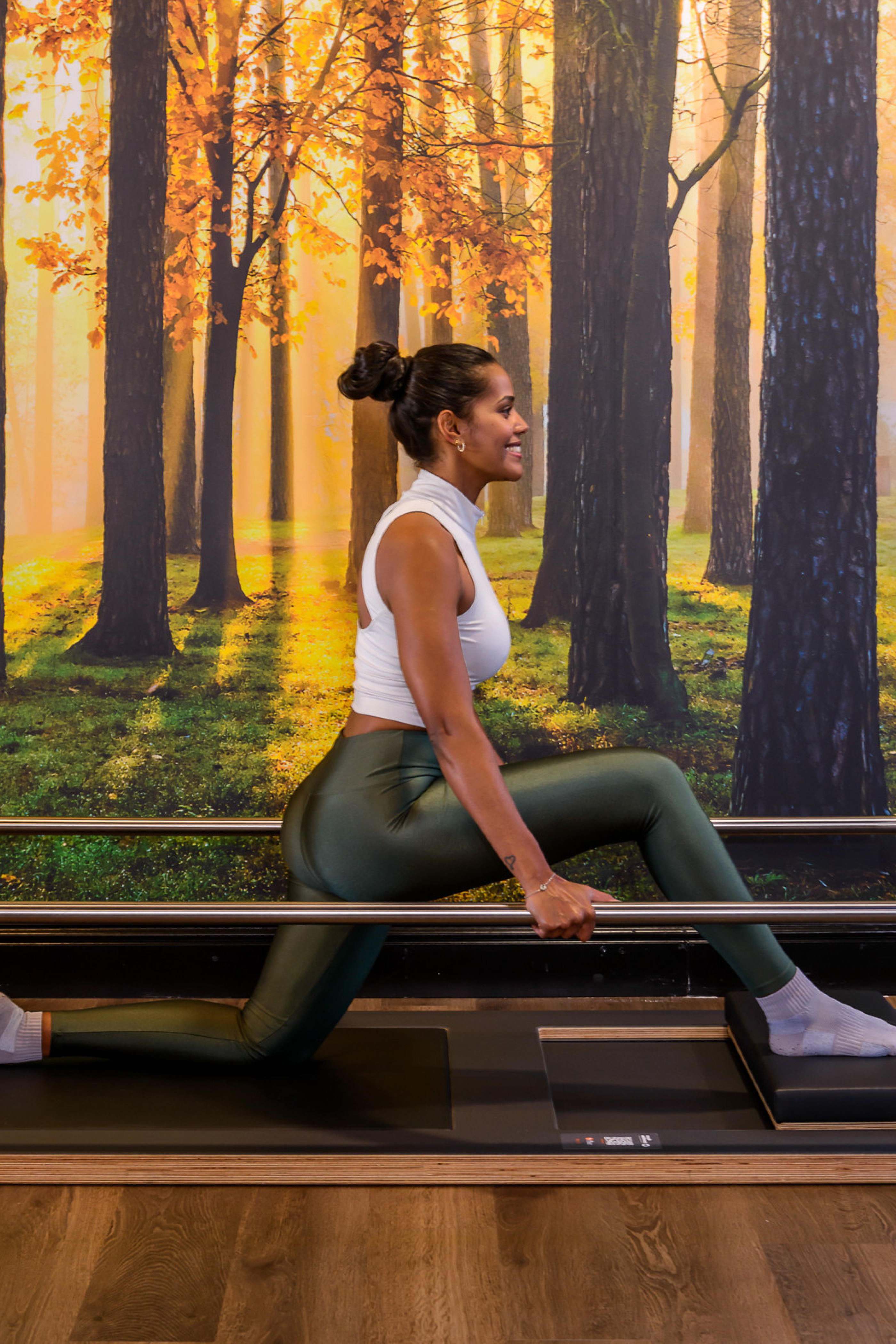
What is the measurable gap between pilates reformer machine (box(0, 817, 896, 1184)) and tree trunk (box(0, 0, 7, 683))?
932 millimetres

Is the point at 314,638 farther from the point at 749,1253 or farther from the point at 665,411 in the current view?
the point at 749,1253

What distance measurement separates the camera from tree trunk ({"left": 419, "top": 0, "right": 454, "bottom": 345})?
2.76 meters

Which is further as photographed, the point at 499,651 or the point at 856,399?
the point at 856,399

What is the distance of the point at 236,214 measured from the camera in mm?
2836

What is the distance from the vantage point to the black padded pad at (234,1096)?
1979mm

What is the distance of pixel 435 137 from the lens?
2809mm

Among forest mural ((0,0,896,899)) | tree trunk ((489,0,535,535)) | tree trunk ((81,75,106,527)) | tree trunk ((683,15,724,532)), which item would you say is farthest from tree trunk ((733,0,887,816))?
tree trunk ((81,75,106,527))

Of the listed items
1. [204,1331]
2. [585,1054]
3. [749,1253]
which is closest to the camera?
[204,1331]

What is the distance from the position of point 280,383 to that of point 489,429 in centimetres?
123

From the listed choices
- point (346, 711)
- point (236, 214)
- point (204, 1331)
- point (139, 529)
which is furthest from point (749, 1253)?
Result: point (236, 214)

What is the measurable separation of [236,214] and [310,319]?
1.07 ft

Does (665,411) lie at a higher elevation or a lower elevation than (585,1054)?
higher

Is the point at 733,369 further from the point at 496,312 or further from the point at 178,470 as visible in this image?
the point at 178,470

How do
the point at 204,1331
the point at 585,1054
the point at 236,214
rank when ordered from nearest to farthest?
the point at 204,1331 → the point at 585,1054 → the point at 236,214
